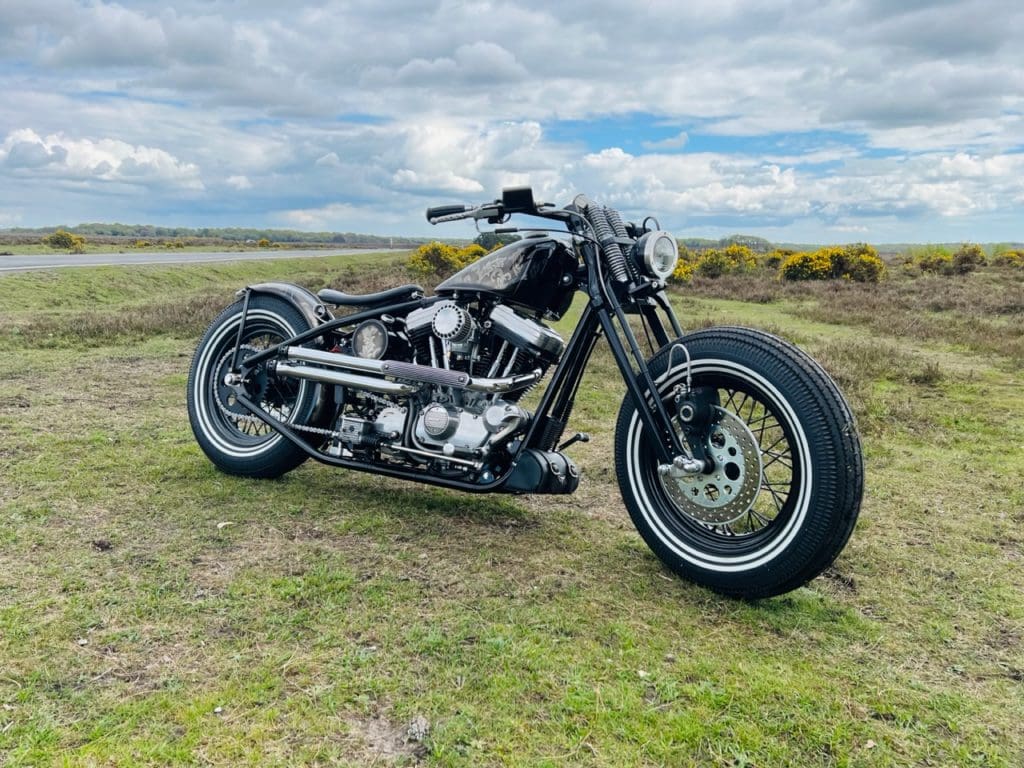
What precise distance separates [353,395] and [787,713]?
3.07 meters

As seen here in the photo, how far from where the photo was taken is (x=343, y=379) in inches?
175

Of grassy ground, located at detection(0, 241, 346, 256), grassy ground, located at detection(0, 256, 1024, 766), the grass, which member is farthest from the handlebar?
grassy ground, located at detection(0, 241, 346, 256)

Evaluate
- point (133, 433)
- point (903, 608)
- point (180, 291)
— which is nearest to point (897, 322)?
point (903, 608)

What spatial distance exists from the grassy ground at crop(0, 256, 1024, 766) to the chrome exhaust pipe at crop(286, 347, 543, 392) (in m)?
0.80

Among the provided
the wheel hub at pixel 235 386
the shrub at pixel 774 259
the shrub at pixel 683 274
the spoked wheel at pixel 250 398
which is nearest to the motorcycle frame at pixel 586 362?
the spoked wheel at pixel 250 398

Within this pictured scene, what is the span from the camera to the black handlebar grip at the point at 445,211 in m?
4.25

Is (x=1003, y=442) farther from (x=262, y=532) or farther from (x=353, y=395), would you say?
(x=262, y=532)

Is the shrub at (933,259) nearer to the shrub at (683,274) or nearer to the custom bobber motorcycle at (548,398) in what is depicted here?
the shrub at (683,274)

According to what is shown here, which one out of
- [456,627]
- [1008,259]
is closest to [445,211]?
[456,627]

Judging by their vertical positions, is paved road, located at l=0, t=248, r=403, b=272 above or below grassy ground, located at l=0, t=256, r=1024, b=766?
above

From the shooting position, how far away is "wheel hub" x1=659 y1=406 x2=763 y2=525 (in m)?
3.24

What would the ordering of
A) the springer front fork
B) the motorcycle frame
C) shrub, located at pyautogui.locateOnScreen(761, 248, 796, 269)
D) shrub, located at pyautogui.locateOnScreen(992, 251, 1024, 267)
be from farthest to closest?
shrub, located at pyautogui.locateOnScreen(761, 248, 796, 269), shrub, located at pyautogui.locateOnScreen(992, 251, 1024, 267), the motorcycle frame, the springer front fork

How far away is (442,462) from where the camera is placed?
164 inches

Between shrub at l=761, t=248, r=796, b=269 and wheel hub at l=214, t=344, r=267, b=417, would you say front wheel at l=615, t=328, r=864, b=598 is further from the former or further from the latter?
shrub at l=761, t=248, r=796, b=269
